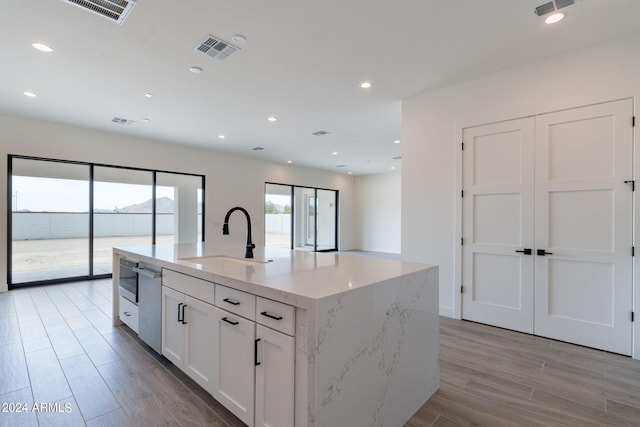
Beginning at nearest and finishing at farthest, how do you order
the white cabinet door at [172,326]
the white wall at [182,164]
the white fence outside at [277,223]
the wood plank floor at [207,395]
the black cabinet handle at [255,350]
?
the black cabinet handle at [255,350] → the wood plank floor at [207,395] → the white cabinet door at [172,326] → the white wall at [182,164] → the white fence outside at [277,223]

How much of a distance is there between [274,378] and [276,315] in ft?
1.03

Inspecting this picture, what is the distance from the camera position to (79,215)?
5.87 m

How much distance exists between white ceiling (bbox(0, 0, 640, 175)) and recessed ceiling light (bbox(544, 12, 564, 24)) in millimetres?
58

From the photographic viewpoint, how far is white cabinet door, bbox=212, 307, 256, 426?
5.26 feet

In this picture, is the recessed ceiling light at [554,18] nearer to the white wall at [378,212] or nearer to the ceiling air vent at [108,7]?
the ceiling air vent at [108,7]

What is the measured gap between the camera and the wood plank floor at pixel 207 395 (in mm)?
1863

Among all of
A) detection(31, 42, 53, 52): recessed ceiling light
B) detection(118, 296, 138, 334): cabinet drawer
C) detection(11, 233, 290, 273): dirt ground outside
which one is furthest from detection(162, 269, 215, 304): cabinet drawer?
detection(11, 233, 290, 273): dirt ground outside

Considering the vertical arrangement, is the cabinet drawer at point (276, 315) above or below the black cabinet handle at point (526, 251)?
below

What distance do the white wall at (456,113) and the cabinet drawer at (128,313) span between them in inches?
127

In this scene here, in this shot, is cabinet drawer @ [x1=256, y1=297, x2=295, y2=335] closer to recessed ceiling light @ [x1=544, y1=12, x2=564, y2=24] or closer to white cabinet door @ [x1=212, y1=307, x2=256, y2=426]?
white cabinet door @ [x1=212, y1=307, x2=256, y2=426]

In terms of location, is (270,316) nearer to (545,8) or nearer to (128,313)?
(128,313)

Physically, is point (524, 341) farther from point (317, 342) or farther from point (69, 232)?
point (69, 232)

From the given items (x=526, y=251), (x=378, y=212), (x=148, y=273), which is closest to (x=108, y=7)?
(x=148, y=273)

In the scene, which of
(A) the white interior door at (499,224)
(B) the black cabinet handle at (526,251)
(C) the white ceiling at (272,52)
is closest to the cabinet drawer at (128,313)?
(C) the white ceiling at (272,52)
